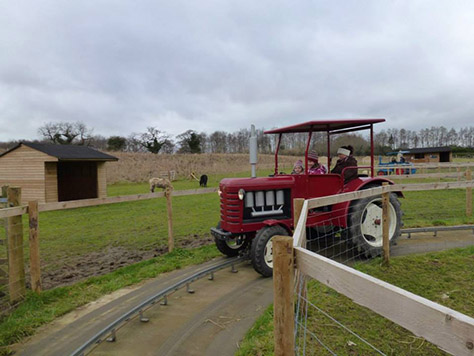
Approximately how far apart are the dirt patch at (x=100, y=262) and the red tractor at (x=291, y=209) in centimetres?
172

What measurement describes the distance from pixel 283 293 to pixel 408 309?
25.2 inches

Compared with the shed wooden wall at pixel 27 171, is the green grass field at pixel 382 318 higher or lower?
lower

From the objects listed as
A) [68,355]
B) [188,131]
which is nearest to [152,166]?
[188,131]

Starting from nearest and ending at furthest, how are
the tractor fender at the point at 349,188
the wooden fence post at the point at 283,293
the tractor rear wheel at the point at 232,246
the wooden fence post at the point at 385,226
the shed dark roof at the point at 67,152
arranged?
the wooden fence post at the point at 283,293 < the wooden fence post at the point at 385,226 < the tractor fender at the point at 349,188 < the tractor rear wheel at the point at 232,246 < the shed dark roof at the point at 67,152

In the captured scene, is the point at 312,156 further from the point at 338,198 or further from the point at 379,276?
the point at 379,276

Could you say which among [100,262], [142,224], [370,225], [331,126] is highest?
→ [331,126]

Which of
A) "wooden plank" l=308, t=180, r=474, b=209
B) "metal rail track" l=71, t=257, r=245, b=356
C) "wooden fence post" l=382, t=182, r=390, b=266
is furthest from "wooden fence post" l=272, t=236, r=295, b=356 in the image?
"wooden fence post" l=382, t=182, r=390, b=266

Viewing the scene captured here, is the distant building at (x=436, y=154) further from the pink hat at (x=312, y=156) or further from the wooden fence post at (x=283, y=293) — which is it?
the wooden fence post at (x=283, y=293)

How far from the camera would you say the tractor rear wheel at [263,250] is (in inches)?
177

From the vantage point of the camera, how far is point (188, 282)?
4336 millimetres

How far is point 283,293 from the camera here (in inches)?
61.5

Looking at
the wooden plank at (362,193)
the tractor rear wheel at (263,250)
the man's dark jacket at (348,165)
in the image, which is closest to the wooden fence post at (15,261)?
the tractor rear wheel at (263,250)

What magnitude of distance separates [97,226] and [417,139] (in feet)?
291

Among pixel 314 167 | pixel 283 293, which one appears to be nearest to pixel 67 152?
pixel 314 167
